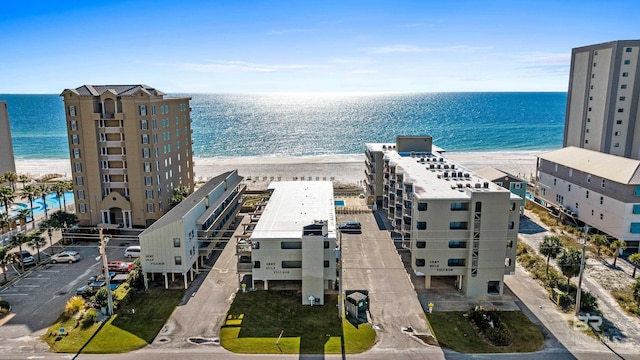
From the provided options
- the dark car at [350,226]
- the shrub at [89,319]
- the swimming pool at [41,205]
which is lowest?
the shrub at [89,319]

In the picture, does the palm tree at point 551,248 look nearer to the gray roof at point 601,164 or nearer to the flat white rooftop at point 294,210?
the gray roof at point 601,164

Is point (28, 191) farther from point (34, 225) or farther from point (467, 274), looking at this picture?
point (467, 274)

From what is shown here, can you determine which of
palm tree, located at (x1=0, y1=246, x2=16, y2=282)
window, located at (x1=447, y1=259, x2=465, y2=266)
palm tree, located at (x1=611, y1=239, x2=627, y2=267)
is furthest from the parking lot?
palm tree, located at (x1=611, y1=239, x2=627, y2=267)

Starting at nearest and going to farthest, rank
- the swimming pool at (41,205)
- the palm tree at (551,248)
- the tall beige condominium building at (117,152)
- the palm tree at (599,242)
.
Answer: the palm tree at (551,248) → the palm tree at (599,242) → the tall beige condominium building at (117,152) → the swimming pool at (41,205)

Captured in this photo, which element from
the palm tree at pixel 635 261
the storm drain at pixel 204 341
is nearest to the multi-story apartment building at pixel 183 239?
the storm drain at pixel 204 341

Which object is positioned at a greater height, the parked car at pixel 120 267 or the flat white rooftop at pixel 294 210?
the flat white rooftop at pixel 294 210

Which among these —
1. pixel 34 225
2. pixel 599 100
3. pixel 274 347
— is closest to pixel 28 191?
pixel 34 225
